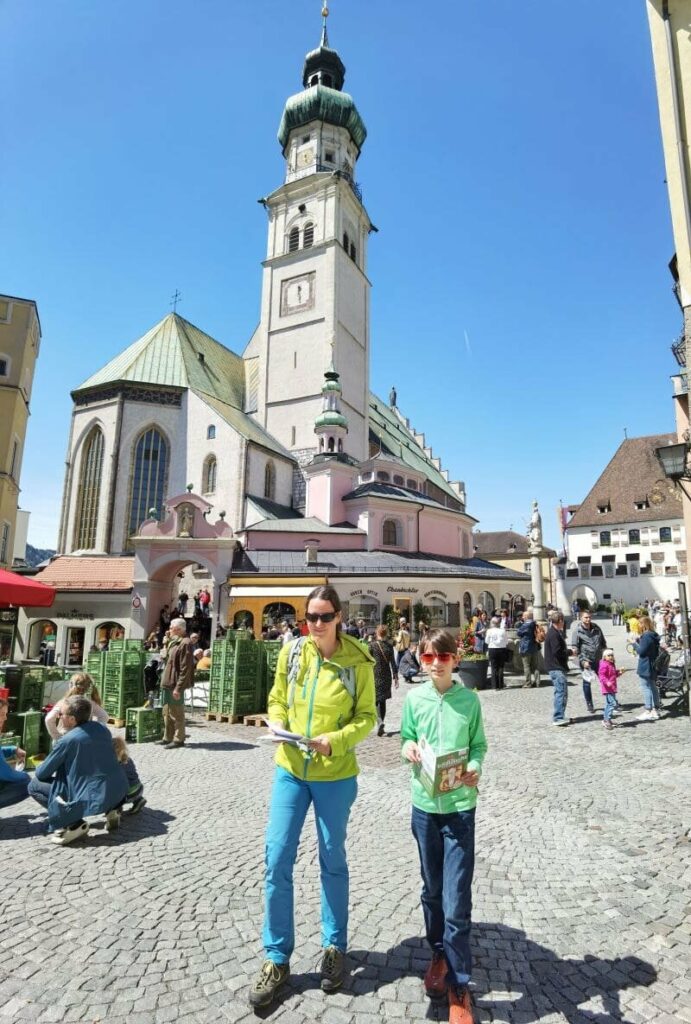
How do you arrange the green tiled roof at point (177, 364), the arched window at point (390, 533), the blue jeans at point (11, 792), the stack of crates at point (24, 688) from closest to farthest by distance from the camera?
the blue jeans at point (11, 792) < the stack of crates at point (24, 688) < the arched window at point (390, 533) < the green tiled roof at point (177, 364)

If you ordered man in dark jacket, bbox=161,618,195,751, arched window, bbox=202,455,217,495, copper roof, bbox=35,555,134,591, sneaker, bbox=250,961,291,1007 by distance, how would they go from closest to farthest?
sneaker, bbox=250,961,291,1007 → man in dark jacket, bbox=161,618,195,751 → copper roof, bbox=35,555,134,591 → arched window, bbox=202,455,217,495

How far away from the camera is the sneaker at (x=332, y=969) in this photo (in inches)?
110

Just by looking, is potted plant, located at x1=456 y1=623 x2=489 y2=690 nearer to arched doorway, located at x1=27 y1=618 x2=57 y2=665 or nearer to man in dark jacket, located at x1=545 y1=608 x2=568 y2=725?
man in dark jacket, located at x1=545 y1=608 x2=568 y2=725

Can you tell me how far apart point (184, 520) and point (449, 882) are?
2240 centimetres

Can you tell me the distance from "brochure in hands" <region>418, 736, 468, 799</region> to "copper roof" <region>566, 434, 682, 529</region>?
44479mm

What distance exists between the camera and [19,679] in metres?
8.20

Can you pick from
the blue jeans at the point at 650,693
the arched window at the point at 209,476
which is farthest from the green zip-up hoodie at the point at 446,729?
the arched window at the point at 209,476

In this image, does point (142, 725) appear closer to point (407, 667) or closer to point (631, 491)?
point (407, 667)

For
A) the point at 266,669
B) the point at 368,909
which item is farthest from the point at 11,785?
the point at 266,669

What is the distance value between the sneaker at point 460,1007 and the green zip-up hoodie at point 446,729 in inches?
30.8

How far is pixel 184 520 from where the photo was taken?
23.9m

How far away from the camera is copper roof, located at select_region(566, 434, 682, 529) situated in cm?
4175

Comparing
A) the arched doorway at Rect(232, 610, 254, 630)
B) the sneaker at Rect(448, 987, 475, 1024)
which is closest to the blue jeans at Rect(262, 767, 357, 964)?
the sneaker at Rect(448, 987, 475, 1024)

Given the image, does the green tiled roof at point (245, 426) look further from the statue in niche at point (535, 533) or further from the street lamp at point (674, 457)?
the street lamp at point (674, 457)
